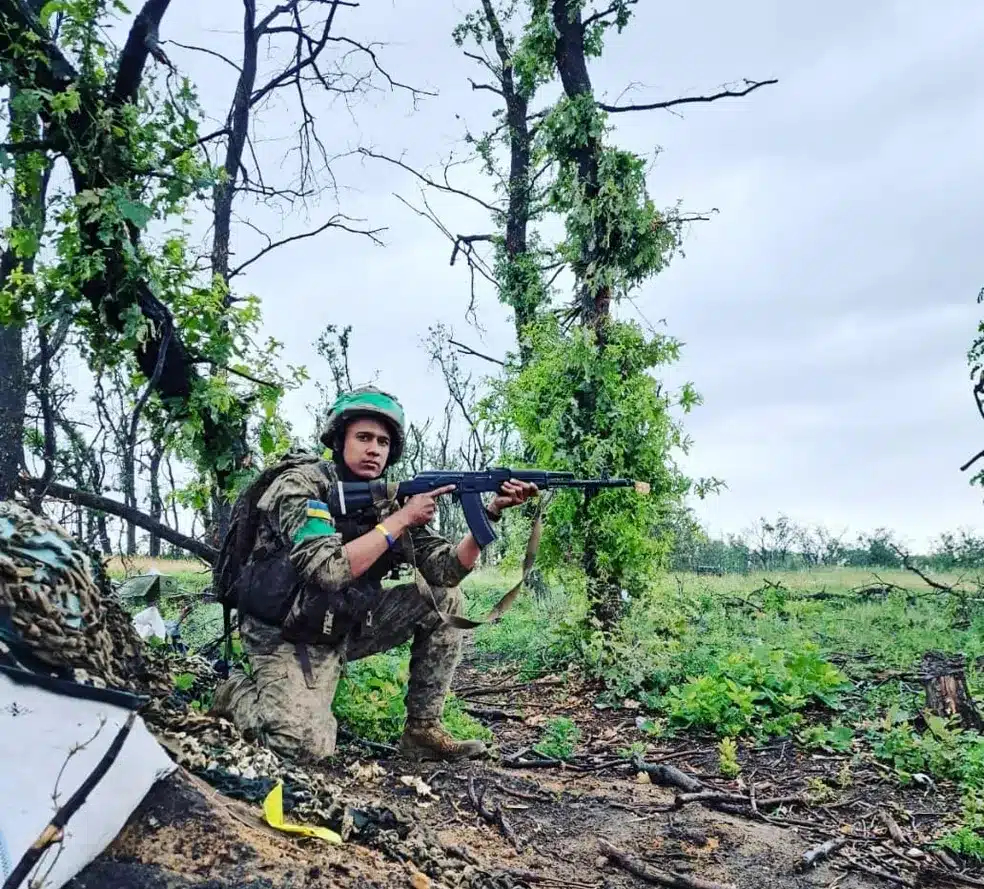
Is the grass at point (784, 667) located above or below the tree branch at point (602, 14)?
below

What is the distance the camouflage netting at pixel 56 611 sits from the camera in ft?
7.93

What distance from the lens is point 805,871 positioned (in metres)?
3.43

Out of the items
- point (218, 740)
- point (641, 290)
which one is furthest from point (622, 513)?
point (218, 740)

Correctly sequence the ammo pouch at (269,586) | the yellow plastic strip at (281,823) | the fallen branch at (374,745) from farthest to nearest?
the fallen branch at (374,745), the ammo pouch at (269,586), the yellow plastic strip at (281,823)

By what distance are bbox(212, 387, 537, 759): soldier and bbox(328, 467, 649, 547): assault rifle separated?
0.06 m

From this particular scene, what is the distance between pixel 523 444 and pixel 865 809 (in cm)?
469

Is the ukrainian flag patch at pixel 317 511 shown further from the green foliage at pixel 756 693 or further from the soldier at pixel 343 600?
the green foliage at pixel 756 693

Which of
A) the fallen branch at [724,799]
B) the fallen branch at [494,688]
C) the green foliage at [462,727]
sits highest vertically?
the green foliage at [462,727]

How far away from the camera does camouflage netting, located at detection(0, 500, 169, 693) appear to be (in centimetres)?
242

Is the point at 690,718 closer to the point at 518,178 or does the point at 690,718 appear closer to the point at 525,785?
the point at 525,785

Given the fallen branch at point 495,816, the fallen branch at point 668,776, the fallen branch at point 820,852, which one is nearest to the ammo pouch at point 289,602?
the fallen branch at point 495,816

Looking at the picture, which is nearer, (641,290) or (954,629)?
(641,290)

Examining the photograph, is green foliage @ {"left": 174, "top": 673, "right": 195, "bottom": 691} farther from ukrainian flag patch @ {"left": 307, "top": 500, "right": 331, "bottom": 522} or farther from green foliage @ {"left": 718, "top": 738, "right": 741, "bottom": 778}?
green foliage @ {"left": 718, "top": 738, "right": 741, "bottom": 778}

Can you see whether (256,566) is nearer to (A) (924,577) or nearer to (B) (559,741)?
(B) (559,741)
